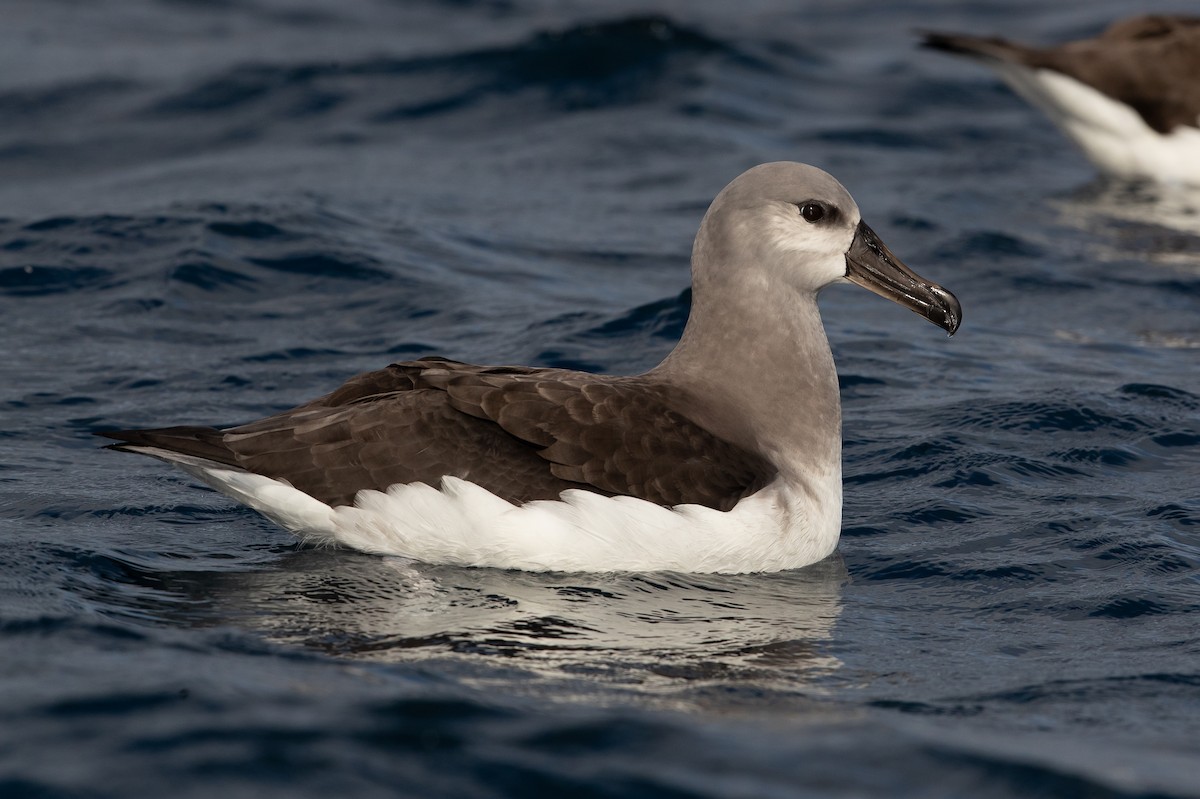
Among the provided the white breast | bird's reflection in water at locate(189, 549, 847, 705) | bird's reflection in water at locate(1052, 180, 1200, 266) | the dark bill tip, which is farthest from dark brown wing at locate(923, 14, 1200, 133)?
the white breast

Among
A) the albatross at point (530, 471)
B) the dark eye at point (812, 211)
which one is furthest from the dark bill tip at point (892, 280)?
the albatross at point (530, 471)

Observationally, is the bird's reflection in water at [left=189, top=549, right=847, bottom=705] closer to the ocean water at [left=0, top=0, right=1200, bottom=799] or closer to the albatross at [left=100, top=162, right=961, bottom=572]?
the ocean water at [left=0, top=0, right=1200, bottom=799]

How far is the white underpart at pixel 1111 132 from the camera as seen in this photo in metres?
15.4

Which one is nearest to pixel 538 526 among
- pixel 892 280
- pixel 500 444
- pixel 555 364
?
pixel 500 444

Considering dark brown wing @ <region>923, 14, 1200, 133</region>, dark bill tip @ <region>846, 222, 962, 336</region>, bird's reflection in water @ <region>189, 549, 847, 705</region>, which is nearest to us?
bird's reflection in water @ <region>189, 549, 847, 705</region>

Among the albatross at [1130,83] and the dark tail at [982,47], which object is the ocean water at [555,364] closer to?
the albatross at [1130,83]

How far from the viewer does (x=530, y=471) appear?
736cm

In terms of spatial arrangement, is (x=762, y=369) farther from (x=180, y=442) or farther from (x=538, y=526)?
(x=180, y=442)

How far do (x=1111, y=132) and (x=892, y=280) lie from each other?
8.12 metres

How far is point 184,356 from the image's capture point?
36.4 feet

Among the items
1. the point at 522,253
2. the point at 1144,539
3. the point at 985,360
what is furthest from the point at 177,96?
the point at 1144,539

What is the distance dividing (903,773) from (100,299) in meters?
8.45

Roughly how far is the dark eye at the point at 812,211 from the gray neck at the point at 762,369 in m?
0.35

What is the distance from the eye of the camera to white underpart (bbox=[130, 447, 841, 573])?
7348 mm
